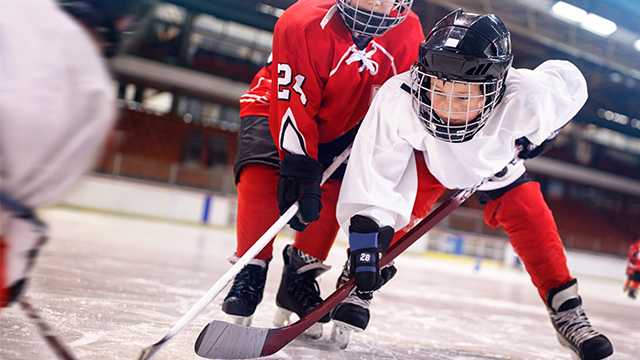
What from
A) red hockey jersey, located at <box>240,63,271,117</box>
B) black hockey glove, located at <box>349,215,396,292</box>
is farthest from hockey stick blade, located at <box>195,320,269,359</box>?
red hockey jersey, located at <box>240,63,271,117</box>

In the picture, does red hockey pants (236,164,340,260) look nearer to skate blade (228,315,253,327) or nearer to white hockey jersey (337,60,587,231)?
skate blade (228,315,253,327)

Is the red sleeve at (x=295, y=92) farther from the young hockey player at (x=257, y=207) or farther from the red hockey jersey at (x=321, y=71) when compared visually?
the young hockey player at (x=257, y=207)

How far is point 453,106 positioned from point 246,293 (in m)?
0.68

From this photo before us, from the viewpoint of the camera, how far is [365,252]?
1257 mm

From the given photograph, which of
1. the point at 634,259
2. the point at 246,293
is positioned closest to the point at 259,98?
the point at 246,293

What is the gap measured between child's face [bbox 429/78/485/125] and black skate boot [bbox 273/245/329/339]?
63cm

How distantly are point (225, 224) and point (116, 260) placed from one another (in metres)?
5.93

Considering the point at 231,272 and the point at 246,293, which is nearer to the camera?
the point at 231,272

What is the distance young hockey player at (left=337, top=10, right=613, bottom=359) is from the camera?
1.22m

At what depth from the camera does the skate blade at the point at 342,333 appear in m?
1.39

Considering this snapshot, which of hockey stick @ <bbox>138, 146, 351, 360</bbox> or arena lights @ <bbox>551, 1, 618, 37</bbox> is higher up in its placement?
arena lights @ <bbox>551, 1, 618, 37</bbox>

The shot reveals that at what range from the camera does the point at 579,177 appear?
44.2 feet

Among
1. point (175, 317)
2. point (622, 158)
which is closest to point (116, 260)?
point (175, 317)

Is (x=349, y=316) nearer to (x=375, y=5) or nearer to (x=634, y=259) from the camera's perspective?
(x=375, y=5)
